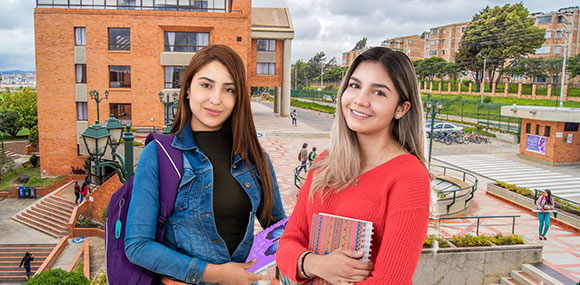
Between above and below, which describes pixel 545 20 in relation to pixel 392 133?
above

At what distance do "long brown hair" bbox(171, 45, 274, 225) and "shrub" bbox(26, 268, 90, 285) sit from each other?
9773mm

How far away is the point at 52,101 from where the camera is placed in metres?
27.1

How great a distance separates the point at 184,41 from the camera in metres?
29.2

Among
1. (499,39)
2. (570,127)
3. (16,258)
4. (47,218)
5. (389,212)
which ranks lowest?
(16,258)

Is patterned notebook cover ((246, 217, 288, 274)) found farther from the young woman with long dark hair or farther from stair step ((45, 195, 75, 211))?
stair step ((45, 195, 75, 211))

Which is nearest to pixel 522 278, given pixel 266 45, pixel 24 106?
pixel 266 45

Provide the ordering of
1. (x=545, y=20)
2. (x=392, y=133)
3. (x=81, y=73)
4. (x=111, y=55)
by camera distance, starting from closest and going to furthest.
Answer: (x=392, y=133) → (x=81, y=73) → (x=111, y=55) → (x=545, y=20)

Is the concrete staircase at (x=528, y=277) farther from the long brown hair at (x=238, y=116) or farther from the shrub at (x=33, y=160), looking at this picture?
the shrub at (x=33, y=160)

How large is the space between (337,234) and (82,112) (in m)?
29.4

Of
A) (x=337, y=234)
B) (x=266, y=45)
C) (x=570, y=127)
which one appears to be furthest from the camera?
(x=266, y=45)

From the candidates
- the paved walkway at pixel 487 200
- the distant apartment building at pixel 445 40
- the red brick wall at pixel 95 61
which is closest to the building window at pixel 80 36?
the red brick wall at pixel 95 61

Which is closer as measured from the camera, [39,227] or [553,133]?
[553,133]

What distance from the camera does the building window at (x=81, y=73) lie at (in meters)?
27.2

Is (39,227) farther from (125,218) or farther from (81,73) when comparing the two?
(125,218)
